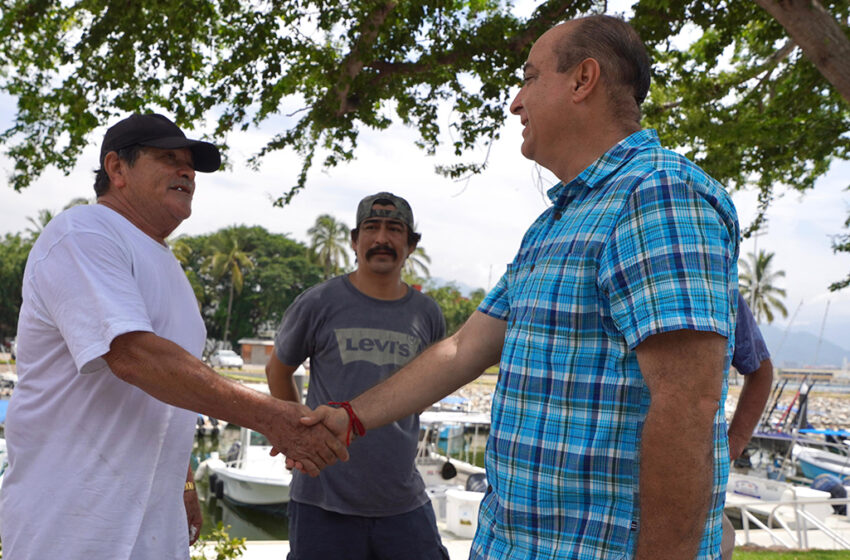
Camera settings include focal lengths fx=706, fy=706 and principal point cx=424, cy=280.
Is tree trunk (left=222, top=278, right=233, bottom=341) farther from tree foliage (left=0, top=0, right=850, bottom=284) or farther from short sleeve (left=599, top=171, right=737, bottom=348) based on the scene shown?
short sleeve (left=599, top=171, right=737, bottom=348)

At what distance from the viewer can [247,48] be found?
636 centimetres

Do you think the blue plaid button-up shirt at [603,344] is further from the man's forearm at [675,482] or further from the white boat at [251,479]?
the white boat at [251,479]

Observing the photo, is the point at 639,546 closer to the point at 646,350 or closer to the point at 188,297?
the point at 646,350

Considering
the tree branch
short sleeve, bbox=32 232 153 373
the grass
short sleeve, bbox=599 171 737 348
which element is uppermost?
the tree branch

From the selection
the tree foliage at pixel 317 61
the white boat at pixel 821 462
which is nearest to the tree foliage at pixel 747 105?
the tree foliage at pixel 317 61

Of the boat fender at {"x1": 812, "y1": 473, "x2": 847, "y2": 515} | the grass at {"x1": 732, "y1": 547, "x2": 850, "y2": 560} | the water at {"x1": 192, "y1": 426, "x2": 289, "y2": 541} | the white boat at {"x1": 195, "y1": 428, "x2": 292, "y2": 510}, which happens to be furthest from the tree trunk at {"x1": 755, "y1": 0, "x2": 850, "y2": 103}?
the white boat at {"x1": 195, "y1": 428, "x2": 292, "y2": 510}

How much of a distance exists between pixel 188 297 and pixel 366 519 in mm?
1581

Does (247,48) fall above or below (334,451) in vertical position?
above

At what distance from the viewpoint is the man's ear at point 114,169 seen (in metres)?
2.68

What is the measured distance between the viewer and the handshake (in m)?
2.81

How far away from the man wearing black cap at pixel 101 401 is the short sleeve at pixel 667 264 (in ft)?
4.56

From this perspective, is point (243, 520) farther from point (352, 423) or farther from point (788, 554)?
point (352, 423)

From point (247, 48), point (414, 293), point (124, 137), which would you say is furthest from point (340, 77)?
point (124, 137)

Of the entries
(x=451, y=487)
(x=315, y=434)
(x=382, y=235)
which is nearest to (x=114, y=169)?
(x=315, y=434)
